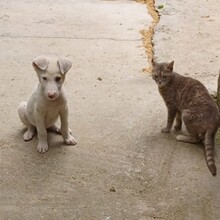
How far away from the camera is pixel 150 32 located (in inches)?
248

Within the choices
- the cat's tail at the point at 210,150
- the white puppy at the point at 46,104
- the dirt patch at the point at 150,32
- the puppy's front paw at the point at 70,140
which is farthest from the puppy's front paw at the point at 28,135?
the dirt patch at the point at 150,32

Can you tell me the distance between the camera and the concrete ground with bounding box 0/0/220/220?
10.4ft

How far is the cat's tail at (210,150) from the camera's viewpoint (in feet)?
11.2

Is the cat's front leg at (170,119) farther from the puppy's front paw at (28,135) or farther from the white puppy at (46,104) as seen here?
the puppy's front paw at (28,135)

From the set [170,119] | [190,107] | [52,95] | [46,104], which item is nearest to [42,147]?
[46,104]

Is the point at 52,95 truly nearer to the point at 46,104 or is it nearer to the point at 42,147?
the point at 46,104

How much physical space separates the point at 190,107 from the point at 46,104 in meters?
1.11

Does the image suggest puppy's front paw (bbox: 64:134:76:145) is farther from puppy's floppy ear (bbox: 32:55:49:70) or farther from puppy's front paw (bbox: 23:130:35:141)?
puppy's floppy ear (bbox: 32:55:49:70)

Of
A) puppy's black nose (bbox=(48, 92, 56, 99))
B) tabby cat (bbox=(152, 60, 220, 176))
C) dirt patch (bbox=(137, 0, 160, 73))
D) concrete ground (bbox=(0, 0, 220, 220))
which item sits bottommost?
concrete ground (bbox=(0, 0, 220, 220))

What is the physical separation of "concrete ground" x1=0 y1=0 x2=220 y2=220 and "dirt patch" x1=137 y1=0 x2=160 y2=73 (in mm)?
82

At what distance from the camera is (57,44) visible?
19.5 ft

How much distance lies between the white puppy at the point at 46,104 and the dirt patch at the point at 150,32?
5.89ft

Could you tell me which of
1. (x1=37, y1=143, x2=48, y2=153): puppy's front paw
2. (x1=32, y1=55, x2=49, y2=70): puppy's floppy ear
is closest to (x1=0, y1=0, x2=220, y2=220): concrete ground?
(x1=37, y1=143, x2=48, y2=153): puppy's front paw

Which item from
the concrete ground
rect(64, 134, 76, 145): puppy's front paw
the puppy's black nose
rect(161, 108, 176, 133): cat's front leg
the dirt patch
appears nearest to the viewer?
the concrete ground
